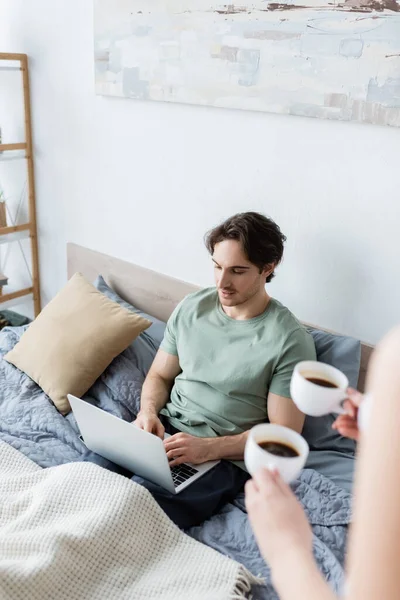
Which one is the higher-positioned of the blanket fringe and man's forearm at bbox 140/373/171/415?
man's forearm at bbox 140/373/171/415

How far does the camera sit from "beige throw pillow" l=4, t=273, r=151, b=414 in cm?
211

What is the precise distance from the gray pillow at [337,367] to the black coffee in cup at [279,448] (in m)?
1.00

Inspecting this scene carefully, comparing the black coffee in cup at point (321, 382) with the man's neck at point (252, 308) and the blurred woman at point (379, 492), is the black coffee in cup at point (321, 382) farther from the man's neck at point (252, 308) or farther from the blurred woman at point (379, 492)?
the man's neck at point (252, 308)

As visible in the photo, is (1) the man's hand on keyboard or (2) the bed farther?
(1) the man's hand on keyboard

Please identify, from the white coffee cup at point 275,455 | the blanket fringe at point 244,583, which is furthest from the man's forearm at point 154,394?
the white coffee cup at point 275,455

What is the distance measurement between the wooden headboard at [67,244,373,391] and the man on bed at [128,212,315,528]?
0.45 meters

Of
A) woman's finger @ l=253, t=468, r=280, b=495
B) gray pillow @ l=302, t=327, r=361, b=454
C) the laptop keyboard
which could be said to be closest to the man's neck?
gray pillow @ l=302, t=327, r=361, b=454

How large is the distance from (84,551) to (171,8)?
5.64 ft

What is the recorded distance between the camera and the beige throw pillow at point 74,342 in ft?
6.93

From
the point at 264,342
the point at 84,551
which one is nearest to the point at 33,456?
the point at 84,551

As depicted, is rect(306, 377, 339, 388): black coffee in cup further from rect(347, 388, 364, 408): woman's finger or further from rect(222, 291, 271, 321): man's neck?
rect(222, 291, 271, 321): man's neck

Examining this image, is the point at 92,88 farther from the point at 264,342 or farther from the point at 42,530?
the point at 42,530

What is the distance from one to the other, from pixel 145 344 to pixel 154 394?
0.30 metres

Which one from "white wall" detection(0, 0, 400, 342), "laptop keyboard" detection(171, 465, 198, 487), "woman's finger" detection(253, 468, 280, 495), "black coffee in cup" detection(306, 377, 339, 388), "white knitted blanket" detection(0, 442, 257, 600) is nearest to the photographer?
"woman's finger" detection(253, 468, 280, 495)
